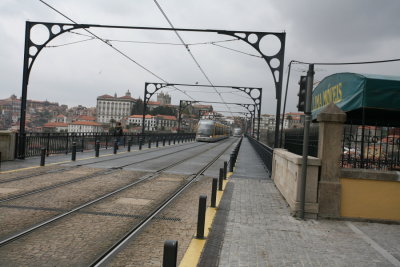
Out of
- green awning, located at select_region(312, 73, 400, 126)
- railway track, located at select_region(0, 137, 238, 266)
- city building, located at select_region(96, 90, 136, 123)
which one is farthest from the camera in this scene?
city building, located at select_region(96, 90, 136, 123)

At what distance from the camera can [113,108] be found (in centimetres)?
18512

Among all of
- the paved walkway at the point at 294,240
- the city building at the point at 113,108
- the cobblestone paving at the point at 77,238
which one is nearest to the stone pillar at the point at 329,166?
the paved walkway at the point at 294,240

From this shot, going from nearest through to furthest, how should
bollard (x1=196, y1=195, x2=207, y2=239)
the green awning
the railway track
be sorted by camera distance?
the railway track < bollard (x1=196, y1=195, x2=207, y2=239) < the green awning

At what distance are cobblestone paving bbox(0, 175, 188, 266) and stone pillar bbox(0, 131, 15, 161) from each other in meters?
8.25

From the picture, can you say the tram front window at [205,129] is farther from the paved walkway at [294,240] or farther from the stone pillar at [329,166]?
the stone pillar at [329,166]

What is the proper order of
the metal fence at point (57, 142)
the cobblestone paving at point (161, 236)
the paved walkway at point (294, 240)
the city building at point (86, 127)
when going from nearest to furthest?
1. the cobblestone paving at point (161, 236)
2. the paved walkway at point (294, 240)
3. the metal fence at point (57, 142)
4. the city building at point (86, 127)

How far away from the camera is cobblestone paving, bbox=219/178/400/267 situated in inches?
195

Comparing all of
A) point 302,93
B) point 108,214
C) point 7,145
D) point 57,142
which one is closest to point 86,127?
point 57,142

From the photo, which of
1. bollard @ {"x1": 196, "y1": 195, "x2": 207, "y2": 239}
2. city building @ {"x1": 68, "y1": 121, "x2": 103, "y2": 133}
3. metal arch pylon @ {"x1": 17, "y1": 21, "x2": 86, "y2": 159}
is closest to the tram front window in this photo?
metal arch pylon @ {"x1": 17, "y1": 21, "x2": 86, "y2": 159}

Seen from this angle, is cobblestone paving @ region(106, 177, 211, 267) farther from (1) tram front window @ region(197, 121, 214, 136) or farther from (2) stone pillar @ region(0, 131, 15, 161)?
(1) tram front window @ region(197, 121, 214, 136)

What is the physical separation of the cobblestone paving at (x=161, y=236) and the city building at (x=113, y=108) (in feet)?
589

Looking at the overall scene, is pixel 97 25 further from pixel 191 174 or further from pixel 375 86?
pixel 375 86

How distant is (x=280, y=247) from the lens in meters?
5.46

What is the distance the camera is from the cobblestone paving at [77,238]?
4688mm
